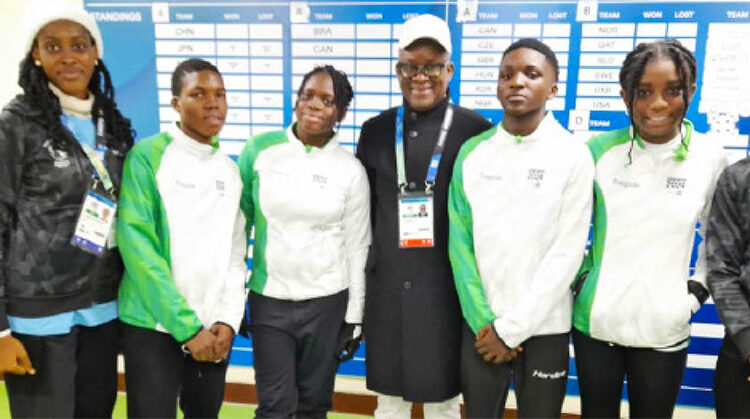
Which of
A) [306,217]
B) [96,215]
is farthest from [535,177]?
[96,215]

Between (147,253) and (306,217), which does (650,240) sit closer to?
(306,217)

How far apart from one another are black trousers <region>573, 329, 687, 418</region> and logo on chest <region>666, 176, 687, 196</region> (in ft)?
1.66

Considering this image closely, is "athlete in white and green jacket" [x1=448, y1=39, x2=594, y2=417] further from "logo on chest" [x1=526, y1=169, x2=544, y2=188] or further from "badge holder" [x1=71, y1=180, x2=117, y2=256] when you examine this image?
"badge holder" [x1=71, y1=180, x2=117, y2=256]

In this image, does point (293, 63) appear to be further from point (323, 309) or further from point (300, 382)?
point (300, 382)

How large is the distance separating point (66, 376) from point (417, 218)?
119 cm

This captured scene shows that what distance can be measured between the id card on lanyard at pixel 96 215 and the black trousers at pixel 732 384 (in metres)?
1.93

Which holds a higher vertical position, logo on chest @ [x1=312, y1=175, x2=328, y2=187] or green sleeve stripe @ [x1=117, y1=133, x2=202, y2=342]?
logo on chest @ [x1=312, y1=175, x2=328, y2=187]

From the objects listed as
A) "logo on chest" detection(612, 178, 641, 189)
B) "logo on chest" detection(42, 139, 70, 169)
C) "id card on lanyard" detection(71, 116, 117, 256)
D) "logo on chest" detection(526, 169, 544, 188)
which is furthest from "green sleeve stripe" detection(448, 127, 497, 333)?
"logo on chest" detection(42, 139, 70, 169)

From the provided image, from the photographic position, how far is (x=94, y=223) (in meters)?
1.68

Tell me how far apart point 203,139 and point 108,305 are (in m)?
0.62

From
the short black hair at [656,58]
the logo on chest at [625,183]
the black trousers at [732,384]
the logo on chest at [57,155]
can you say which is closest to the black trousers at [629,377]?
the black trousers at [732,384]

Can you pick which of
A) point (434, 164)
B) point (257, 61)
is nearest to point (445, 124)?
point (434, 164)

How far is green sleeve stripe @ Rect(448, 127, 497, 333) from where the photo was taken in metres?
1.77

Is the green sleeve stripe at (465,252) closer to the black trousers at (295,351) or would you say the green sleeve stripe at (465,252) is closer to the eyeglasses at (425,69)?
the eyeglasses at (425,69)
